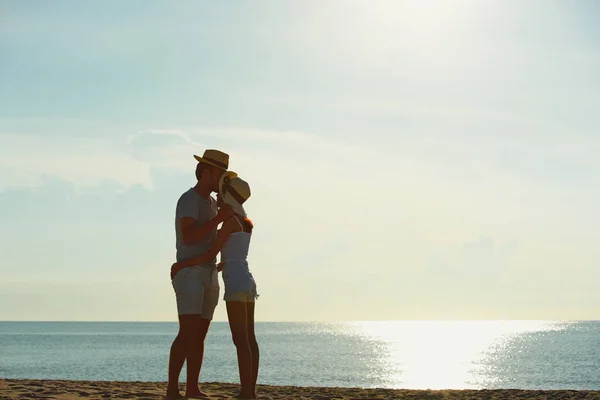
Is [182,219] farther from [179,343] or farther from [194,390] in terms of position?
[194,390]

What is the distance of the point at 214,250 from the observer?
9852 mm

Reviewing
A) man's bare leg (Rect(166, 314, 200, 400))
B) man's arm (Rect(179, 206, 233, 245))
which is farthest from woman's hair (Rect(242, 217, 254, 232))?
man's bare leg (Rect(166, 314, 200, 400))

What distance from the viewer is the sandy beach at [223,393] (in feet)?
36.9

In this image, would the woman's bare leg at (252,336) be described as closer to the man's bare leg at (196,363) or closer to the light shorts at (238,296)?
the light shorts at (238,296)

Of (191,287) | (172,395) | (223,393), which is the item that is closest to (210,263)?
(191,287)

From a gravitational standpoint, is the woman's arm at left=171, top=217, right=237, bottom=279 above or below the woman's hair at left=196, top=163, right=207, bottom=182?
below

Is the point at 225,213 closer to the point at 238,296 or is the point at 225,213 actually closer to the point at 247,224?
the point at 247,224

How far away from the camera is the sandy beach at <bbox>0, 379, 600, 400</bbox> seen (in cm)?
1126

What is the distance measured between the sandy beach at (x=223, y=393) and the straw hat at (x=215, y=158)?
114 inches

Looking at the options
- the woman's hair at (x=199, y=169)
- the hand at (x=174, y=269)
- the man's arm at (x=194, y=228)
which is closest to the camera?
the man's arm at (x=194, y=228)

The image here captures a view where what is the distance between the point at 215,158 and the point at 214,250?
1061 millimetres

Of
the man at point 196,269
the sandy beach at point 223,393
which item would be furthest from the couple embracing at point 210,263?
the sandy beach at point 223,393

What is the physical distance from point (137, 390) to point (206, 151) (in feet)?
13.2

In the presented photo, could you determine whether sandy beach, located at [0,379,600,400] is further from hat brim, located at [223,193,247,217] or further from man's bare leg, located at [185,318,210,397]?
hat brim, located at [223,193,247,217]
